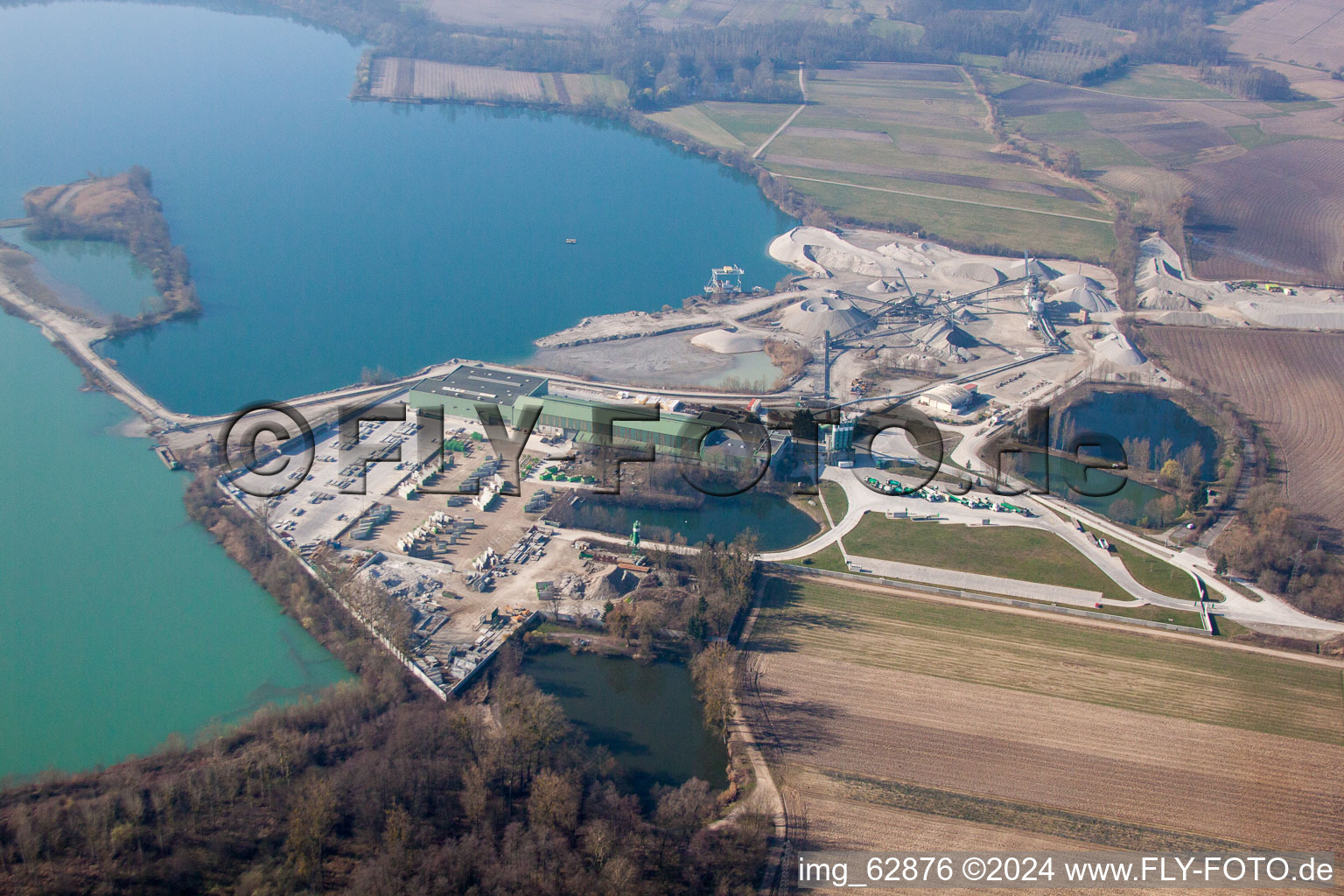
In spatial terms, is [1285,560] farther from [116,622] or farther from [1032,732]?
[116,622]

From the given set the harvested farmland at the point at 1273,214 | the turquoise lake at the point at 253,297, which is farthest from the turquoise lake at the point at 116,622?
the harvested farmland at the point at 1273,214

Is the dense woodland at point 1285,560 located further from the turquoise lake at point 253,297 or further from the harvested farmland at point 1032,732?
the turquoise lake at point 253,297

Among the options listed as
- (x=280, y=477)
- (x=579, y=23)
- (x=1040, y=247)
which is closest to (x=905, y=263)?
(x=1040, y=247)

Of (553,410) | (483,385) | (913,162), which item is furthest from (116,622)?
(913,162)

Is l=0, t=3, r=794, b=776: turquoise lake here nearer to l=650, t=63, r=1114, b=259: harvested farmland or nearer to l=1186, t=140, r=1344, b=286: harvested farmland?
l=650, t=63, r=1114, b=259: harvested farmland

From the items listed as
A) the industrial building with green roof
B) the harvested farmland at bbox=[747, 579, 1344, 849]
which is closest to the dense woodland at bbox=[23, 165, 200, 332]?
the industrial building with green roof
